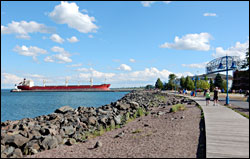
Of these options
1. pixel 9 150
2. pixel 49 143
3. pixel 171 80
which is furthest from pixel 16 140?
pixel 171 80

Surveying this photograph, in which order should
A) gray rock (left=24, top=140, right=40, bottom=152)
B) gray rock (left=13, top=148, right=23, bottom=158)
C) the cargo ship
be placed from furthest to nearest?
the cargo ship, gray rock (left=24, top=140, right=40, bottom=152), gray rock (left=13, top=148, right=23, bottom=158)

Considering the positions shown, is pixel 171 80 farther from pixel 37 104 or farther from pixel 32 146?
pixel 32 146

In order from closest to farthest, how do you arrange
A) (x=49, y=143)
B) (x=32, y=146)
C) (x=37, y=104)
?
(x=32, y=146)
(x=49, y=143)
(x=37, y=104)

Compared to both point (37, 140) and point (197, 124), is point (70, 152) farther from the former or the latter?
point (197, 124)

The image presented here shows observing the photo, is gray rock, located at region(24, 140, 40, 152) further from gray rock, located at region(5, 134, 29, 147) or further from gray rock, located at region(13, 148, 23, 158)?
gray rock, located at region(5, 134, 29, 147)

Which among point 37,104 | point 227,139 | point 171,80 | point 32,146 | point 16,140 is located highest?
point 171,80

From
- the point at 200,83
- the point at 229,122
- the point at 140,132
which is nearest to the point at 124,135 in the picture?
the point at 140,132

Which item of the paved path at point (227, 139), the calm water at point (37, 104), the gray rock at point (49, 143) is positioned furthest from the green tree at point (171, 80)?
the gray rock at point (49, 143)

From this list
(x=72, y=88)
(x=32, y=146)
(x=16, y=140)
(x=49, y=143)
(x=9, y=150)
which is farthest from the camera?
(x=72, y=88)

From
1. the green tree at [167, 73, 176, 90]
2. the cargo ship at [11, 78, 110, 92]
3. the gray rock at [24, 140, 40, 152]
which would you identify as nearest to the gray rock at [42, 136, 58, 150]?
the gray rock at [24, 140, 40, 152]

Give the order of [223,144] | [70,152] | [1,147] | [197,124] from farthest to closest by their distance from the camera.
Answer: [197,124] < [1,147] < [70,152] < [223,144]

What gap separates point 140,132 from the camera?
9.97 meters

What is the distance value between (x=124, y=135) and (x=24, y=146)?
4.17 m

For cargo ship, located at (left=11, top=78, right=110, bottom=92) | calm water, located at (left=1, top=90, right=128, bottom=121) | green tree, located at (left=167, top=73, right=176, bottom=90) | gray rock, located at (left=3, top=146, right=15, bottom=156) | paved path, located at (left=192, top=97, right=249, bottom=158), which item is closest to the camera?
paved path, located at (left=192, top=97, right=249, bottom=158)
